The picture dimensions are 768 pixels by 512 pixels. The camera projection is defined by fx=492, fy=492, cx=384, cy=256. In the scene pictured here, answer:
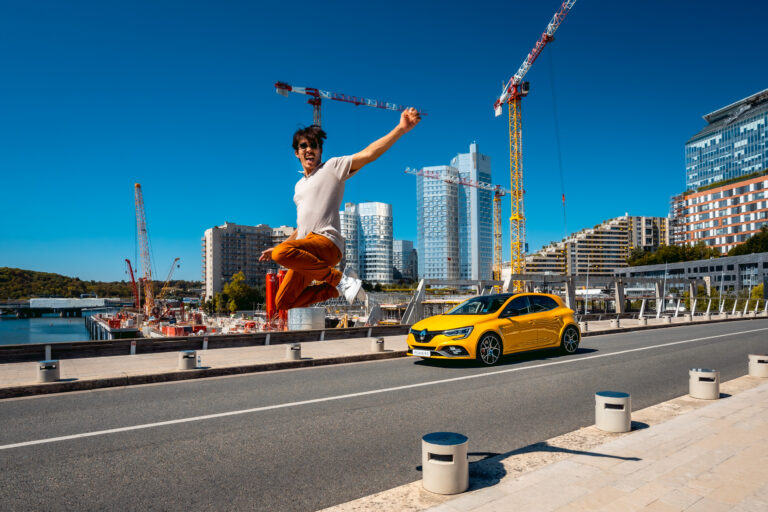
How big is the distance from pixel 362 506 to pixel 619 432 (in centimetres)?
395

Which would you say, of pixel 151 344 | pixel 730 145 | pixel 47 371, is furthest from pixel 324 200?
pixel 730 145

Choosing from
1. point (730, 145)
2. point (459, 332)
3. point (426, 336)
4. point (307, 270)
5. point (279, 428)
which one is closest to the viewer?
point (307, 270)

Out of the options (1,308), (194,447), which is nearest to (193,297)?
(1,308)

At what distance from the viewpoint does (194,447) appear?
616 centimetres

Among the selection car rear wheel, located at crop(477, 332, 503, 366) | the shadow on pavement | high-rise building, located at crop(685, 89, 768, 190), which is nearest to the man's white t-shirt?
car rear wheel, located at crop(477, 332, 503, 366)

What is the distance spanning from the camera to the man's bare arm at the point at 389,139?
2787mm

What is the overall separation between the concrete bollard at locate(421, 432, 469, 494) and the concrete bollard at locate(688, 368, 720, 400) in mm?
6114

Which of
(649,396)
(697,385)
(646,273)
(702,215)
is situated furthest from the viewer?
(702,215)

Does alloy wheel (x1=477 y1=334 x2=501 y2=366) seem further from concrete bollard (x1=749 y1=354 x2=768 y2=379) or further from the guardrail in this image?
the guardrail

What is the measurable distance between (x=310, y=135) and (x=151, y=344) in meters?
15.5

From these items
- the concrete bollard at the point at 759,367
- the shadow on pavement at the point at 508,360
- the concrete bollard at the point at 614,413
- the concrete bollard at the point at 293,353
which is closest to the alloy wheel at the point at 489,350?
the shadow on pavement at the point at 508,360

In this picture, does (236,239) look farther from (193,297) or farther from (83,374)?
(193,297)

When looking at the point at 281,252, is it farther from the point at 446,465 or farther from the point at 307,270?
the point at 446,465

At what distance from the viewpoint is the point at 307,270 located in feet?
8.57
